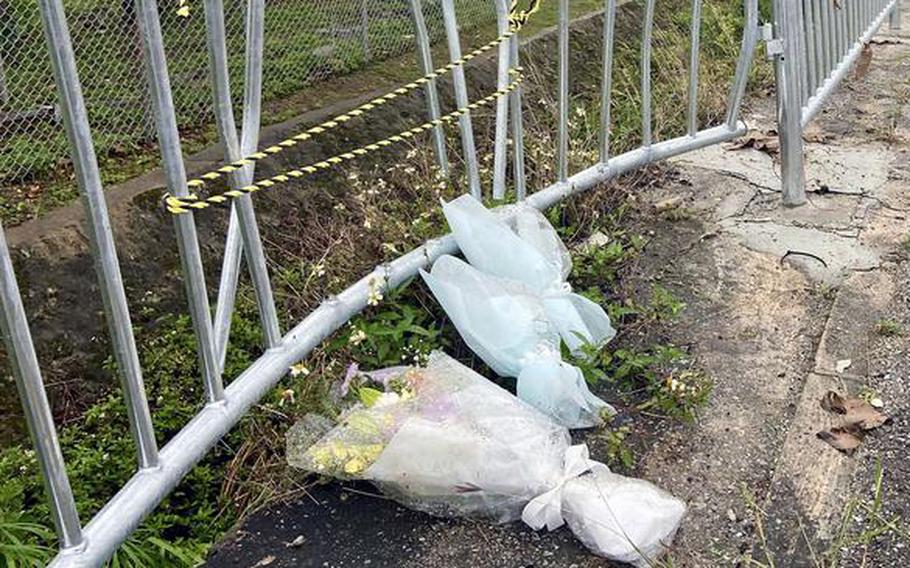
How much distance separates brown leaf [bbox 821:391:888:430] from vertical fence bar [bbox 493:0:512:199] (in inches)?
49.0

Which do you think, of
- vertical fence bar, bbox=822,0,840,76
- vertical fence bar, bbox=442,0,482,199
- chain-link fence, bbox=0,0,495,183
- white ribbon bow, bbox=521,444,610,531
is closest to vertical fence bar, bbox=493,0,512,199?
vertical fence bar, bbox=442,0,482,199

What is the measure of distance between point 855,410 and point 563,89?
1368 millimetres

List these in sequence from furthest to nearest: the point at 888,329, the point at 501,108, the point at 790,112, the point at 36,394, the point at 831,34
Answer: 1. the point at 831,34
2. the point at 790,112
3. the point at 501,108
4. the point at 888,329
5. the point at 36,394

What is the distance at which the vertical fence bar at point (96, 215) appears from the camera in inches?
61.2

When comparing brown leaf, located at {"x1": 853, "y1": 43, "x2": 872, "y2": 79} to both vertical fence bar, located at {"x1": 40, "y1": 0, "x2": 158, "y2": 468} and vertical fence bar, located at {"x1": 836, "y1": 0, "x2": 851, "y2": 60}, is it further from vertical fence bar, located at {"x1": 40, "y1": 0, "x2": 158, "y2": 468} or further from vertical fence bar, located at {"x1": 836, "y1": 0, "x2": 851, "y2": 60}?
vertical fence bar, located at {"x1": 40, "y1": 0, "x2": 158, "y2": 468}

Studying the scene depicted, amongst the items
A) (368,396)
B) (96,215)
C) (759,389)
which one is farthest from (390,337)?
(96,215)

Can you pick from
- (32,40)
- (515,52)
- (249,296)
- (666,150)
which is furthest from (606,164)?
(32,40)

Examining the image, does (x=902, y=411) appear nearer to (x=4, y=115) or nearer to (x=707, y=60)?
(x=4, y=115)

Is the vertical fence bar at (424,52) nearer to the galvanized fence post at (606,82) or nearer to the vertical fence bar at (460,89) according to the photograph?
the vertical fence bar at (460,89)

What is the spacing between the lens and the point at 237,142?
84.0 inches

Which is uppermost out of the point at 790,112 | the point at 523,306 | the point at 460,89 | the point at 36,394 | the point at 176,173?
the point at 176,173

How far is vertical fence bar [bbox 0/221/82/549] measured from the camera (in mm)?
1511

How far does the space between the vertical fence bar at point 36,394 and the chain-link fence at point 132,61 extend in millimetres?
1485

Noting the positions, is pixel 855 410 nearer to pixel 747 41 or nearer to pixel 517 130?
pixel 517 130
